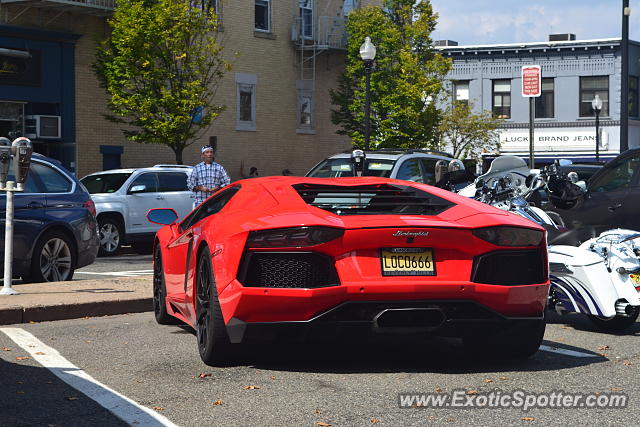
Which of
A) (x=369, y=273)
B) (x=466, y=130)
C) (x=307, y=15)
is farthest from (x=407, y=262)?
(x=466, y=130)

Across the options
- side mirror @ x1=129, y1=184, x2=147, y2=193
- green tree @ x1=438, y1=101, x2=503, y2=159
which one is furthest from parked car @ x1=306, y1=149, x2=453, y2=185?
green tree @ x1=438, y1=101, x2=503, y2=159

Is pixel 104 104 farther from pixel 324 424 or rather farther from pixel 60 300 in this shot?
pixel 324 424

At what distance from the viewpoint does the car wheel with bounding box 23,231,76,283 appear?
42.4 feet

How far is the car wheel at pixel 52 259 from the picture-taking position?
1293 cm

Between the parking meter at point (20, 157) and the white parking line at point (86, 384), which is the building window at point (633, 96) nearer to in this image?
the parking meter at point (20, 157)

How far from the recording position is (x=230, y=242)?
696cm

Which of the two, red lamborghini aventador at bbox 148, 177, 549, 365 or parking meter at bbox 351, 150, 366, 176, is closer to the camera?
red lamborghini aventador at bbox 148, 177, 549, 365

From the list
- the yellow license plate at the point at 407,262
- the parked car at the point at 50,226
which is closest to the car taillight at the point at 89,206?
the parked car at the point at 50,226

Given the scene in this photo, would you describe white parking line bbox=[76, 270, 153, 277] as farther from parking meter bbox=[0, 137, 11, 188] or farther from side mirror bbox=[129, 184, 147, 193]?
side mirror bbox=[129, 184, 147, 193]

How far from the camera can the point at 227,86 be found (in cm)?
3550

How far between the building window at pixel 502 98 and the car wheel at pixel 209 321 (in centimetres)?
4857

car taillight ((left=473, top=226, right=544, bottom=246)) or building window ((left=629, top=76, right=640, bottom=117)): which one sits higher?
building window ((left=629, top=76, right=640, bottom=117))

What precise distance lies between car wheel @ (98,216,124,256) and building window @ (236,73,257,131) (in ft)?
49.1

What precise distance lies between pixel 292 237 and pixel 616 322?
3727mm
